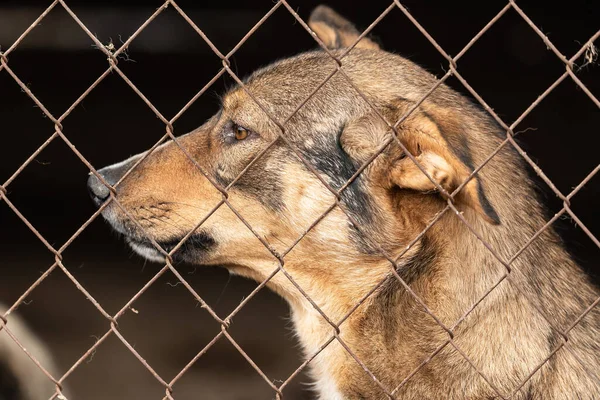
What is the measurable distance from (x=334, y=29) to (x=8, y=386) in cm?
384

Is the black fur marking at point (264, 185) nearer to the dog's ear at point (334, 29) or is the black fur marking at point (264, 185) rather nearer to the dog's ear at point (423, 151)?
the dog's ear at point (423, 151)

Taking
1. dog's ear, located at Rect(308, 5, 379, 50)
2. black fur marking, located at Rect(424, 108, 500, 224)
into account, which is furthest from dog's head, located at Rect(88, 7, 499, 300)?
dog's ear, located at Rect(308, 5, 379, 50)

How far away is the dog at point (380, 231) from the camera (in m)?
3.02

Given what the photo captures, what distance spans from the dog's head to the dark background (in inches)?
180

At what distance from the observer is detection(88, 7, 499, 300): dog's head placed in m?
3.29

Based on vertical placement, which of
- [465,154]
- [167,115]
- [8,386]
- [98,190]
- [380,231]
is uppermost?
[98,190]

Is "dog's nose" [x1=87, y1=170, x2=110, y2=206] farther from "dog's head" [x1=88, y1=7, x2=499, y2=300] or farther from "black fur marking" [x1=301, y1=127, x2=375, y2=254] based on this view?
"black fur marking" [x1=301, y1=127, x2=375, y2=254]

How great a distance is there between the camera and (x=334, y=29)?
4301mm

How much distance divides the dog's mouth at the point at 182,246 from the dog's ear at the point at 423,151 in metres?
0.77

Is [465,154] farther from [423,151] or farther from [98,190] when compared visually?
[98,190]

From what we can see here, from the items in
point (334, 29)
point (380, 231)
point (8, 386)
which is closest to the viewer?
point (380, 231)

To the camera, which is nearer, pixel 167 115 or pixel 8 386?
pixel 8 386

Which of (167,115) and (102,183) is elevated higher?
(102,183)

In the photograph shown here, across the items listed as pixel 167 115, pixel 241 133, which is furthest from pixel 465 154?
pixel 167 115
